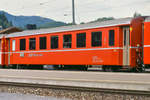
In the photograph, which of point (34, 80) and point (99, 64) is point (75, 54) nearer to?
point (99, 64)

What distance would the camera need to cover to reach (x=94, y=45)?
1716 centimetres

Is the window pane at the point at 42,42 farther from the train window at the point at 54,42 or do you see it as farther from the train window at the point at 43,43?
the train window at the point at 54,42

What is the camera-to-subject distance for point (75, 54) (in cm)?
1823

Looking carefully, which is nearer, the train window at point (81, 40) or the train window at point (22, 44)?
the train window at point (81, 40)

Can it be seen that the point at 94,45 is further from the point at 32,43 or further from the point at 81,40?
the point at 32,43

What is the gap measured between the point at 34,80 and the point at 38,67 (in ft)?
31.6

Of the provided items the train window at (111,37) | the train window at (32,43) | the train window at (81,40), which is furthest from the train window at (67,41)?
the train window at (32,43)

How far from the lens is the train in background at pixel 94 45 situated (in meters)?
15.9

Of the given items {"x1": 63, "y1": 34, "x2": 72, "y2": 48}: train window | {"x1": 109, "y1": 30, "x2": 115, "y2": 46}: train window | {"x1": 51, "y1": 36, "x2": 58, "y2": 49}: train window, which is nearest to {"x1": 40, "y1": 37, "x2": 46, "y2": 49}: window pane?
{"x1": 51, "y1": 36, "x2": 58, "y2": 49}: train window

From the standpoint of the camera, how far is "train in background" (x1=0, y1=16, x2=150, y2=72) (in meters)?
→ 15.9

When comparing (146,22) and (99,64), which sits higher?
(146,22)

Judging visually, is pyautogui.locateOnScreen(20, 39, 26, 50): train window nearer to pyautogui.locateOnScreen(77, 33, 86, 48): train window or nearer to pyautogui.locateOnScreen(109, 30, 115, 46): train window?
pyautogui.locateOnScreen(77, 33, 86, 48): train window

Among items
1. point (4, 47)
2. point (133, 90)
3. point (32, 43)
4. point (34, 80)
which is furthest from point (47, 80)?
point (4, 47)

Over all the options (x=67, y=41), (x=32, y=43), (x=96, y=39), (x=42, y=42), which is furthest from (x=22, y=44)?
(x=96, y=39)
